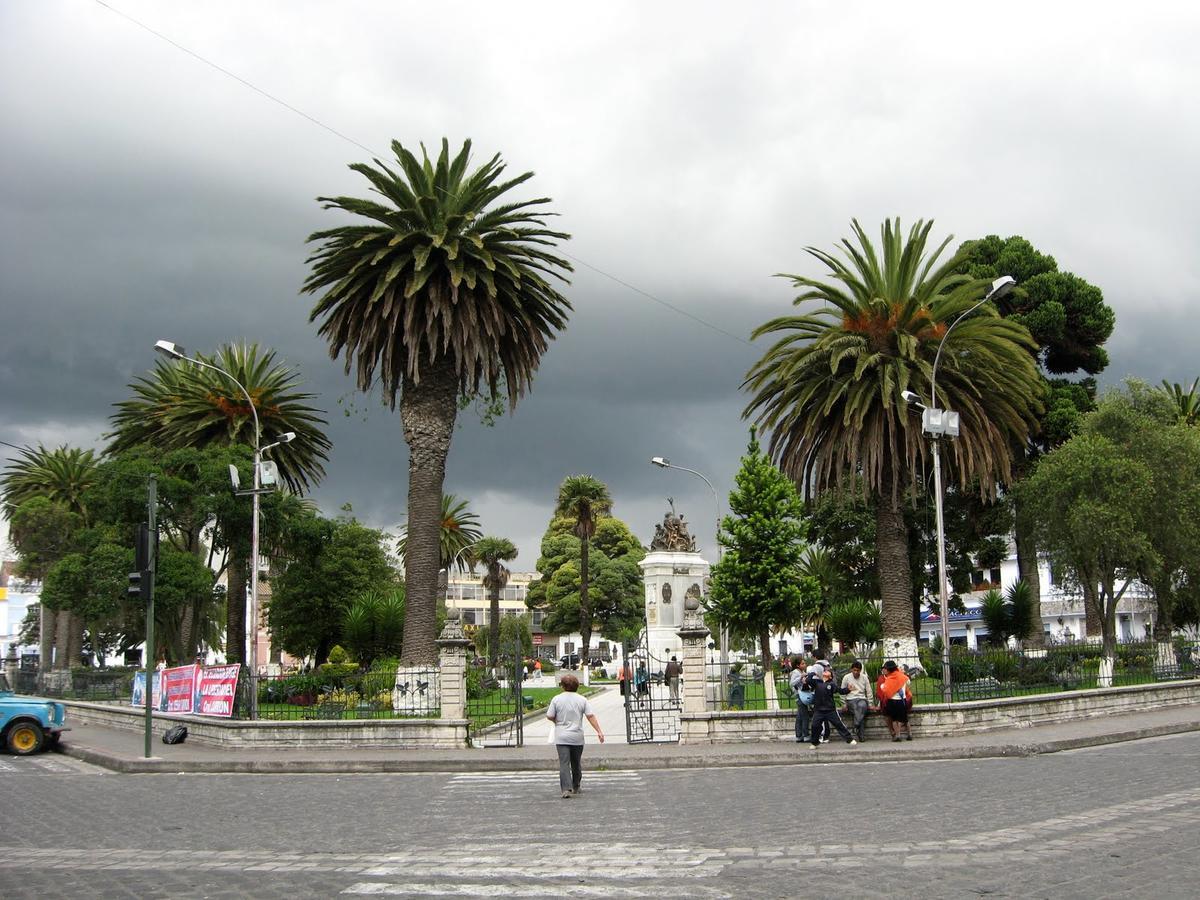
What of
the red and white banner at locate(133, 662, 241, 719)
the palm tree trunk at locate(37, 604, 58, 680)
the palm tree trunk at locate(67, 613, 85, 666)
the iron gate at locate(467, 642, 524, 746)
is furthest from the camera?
the palm tree trunk at locate(37, 604, 58, 680)

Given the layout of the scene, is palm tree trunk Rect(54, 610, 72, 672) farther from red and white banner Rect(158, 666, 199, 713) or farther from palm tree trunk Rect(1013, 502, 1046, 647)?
palm tree trunk Rect(1013, 502, 1046, 647)

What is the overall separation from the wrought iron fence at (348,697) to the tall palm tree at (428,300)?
3.37 m

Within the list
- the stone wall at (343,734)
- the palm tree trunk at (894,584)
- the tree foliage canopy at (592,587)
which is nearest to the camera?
the stone wall at (343,734)

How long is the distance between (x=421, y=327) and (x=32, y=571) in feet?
102

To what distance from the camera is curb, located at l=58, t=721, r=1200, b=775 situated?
20.2 meters

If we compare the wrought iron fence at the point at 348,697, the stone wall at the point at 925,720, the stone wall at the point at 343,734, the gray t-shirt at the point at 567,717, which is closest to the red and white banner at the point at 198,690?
the wrought iron fence at the point at 348,697

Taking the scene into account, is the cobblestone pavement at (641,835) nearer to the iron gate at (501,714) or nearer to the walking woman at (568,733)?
the walking woman at (568,733)

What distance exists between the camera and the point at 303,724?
23984 mm

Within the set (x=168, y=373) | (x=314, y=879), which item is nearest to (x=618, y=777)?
(x=314, y=879)

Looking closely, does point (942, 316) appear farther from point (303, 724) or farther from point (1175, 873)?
point (1175, 873)

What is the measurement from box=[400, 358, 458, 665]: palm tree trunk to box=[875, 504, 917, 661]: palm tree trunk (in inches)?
551

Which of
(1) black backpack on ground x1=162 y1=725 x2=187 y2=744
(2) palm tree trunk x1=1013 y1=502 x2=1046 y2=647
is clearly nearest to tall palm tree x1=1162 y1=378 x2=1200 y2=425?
(2) palm tree trunk x1=1013 y1=502 x2=1046 y2=647

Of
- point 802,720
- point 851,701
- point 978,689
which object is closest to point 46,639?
point 802,720

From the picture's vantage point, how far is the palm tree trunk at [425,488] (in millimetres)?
33219
